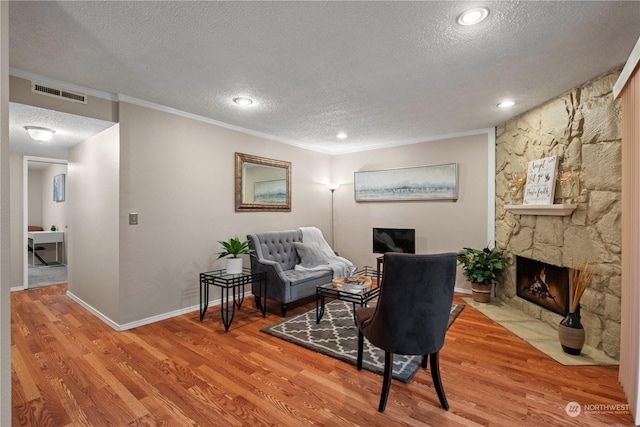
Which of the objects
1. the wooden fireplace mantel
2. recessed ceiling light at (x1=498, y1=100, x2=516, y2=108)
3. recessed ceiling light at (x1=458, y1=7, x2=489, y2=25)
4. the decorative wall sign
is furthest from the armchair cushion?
recessed ceiling light at (x1=458, y1=7, x2=489, y2=25)

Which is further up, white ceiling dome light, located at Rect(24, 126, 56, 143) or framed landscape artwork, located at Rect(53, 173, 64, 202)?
white ceiling dome light, located at Rect(24, 126, 56, 143)

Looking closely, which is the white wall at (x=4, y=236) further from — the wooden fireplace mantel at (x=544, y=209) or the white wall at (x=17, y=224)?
the white wall at (x=17, y=224)

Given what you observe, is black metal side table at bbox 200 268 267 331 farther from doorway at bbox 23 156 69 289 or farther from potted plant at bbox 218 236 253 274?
doorway at bbox 23 156 69 289

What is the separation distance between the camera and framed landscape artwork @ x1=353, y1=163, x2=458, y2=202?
4598mm

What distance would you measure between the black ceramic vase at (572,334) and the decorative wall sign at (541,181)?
1204 mm

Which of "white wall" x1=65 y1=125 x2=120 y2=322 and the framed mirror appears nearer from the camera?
"white wall" x1=65 y1=125 x2=120 y2=322

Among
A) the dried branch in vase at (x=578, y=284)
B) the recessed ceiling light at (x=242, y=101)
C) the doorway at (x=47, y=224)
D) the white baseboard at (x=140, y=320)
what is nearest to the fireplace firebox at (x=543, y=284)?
the dried branch in vase at (x=578, y=284)

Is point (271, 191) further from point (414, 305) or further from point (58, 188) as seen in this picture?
point (58, 188)

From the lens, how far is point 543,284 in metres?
3.36

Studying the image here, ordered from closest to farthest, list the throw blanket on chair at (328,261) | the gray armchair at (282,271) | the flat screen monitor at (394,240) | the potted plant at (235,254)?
the potted plant at (235,254) < the gray armchair at (282,271) < the throw blanket on chair at (328,261) < the flat screen monitor at (394,240)

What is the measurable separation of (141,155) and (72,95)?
768mm

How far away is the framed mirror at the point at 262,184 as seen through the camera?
4.23 metres

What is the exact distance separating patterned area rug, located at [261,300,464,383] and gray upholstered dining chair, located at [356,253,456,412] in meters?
0.50

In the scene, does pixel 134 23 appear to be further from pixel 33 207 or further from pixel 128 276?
pixel 33 207
